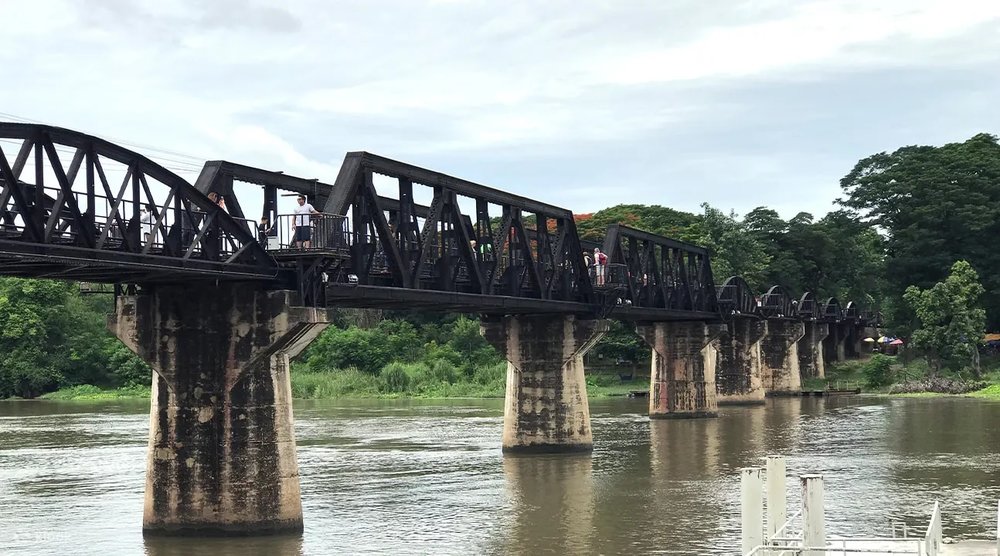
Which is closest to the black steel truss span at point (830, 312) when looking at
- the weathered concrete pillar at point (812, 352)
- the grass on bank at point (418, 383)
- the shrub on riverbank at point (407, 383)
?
the weathered concrete pillar at point (812, 352)

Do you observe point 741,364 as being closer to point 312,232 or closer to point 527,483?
point 527,483

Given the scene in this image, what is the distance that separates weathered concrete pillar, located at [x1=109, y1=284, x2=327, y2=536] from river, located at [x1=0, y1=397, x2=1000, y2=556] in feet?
2.86

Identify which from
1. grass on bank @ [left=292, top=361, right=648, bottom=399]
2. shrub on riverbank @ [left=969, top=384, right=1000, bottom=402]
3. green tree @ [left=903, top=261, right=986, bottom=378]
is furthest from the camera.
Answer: grass on bank @ [left=292, top=361, right=648, bottom=399]

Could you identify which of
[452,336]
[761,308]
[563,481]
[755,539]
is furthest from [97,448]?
[452,336]

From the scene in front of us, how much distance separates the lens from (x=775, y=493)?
87.0 feet

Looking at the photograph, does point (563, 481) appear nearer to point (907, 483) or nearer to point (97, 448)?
point (907, 483)

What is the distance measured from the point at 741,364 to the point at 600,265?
46.2 m

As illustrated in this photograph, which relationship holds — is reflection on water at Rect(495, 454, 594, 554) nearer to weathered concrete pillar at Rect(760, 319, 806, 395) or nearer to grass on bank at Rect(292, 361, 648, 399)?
weathered concrete pillar at Rect(760, 319, 806, 395)

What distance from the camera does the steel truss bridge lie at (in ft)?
94.1

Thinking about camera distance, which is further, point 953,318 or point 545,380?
point 953,318

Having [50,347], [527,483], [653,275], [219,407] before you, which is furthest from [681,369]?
[50,347]

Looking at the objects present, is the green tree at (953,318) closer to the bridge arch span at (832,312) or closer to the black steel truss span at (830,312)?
the black steel truss span at (830,312)

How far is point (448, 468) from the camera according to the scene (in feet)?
177

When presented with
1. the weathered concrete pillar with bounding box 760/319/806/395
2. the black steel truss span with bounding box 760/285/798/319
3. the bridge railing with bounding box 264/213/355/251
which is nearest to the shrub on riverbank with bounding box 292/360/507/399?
the weathered concrete pillar with bounding box 760/319/806/395
